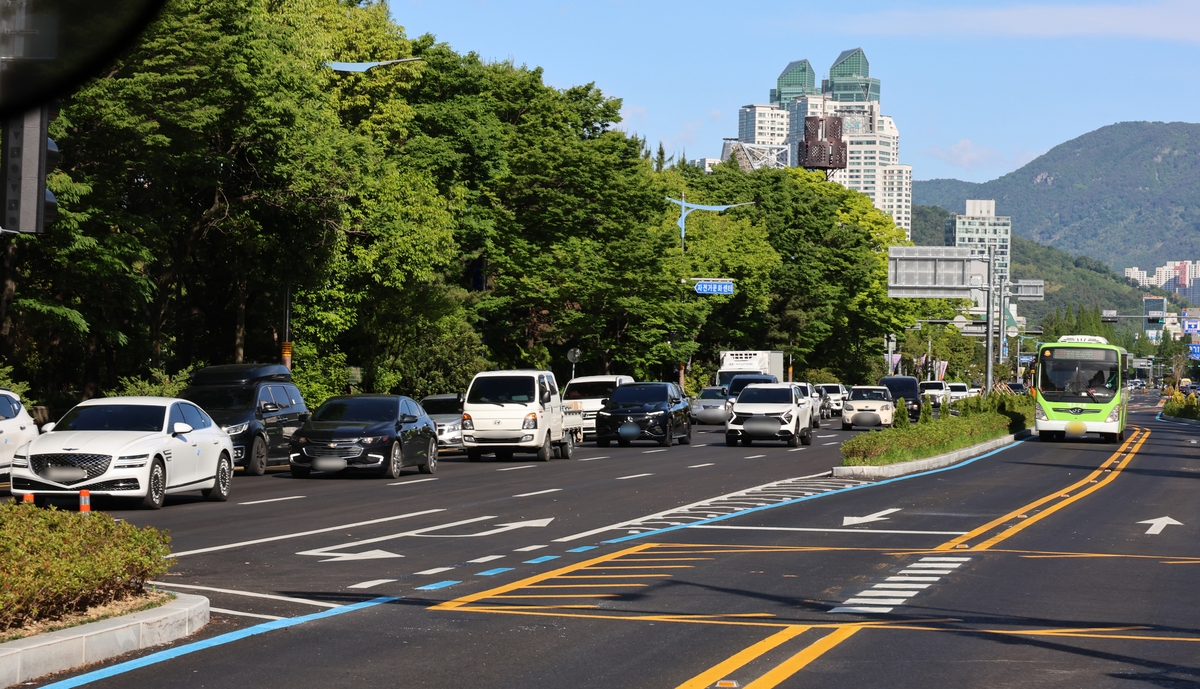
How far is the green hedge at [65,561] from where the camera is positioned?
8141mm

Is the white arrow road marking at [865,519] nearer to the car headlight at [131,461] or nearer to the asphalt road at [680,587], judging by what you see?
the asphalt road at [680,587]

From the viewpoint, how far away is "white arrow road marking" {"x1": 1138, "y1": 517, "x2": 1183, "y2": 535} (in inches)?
691

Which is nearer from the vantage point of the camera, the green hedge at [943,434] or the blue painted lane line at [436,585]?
the blue painted lane line at [436,585]

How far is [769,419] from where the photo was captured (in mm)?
39625

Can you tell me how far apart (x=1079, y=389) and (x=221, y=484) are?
105ft

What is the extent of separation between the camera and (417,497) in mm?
21281

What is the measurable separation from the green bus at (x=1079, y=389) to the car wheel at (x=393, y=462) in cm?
2608

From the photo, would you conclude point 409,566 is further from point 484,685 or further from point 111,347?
point 111,347

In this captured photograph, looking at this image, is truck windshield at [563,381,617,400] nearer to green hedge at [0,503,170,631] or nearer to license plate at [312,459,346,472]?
license plate at [312,459,346,472]

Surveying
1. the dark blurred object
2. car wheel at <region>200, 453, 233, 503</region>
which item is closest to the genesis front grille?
car wheel at <region>200, 453, 233, 503</region>

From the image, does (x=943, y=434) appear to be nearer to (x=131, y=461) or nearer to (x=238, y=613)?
(x=131, y=461)

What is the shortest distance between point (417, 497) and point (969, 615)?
12.0 metres

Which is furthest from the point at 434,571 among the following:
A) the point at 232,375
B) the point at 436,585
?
the point at 232,375

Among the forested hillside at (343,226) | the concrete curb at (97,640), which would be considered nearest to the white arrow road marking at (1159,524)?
the concrete curb at (97,640)
